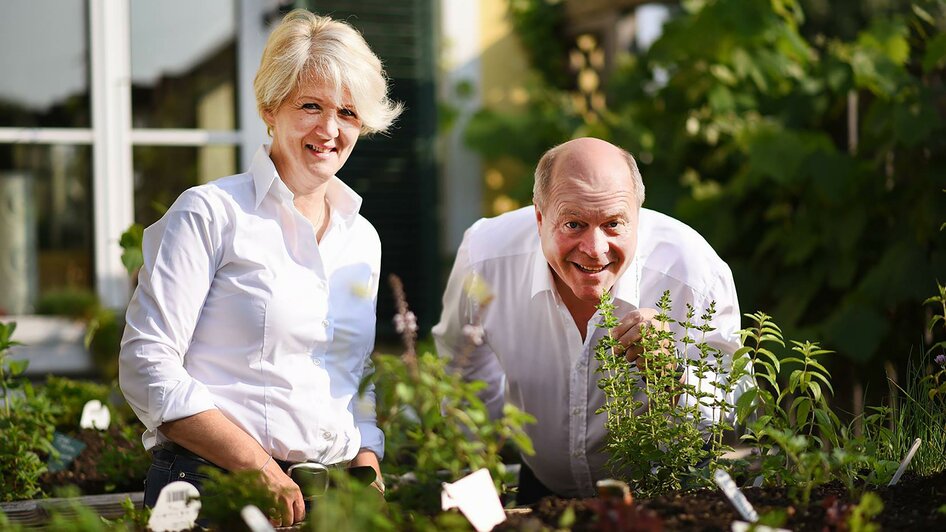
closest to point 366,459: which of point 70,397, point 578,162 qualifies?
point 578,162

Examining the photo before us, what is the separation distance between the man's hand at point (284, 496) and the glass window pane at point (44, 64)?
3082 millimetres

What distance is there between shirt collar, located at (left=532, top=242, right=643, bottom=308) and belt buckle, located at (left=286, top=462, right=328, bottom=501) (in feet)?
2.06

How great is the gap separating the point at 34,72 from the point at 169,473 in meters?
3.07

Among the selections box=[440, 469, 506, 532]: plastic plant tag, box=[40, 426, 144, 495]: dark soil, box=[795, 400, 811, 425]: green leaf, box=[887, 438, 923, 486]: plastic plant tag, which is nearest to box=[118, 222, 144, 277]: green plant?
box=[40, 426, 144, 495]: dark soil

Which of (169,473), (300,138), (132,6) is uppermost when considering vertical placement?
(132,6)

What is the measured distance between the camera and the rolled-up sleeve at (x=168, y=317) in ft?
5.84

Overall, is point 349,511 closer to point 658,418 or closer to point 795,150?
point 658,418

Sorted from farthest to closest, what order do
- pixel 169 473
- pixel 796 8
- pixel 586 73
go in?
pixel 586 73 < pixel 796 8 < pixel 169 473

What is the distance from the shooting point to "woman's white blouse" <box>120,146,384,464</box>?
1.81 m

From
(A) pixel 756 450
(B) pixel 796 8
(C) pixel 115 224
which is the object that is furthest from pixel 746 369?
(C) pixel 115 224

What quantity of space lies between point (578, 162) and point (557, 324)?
0.39 metres

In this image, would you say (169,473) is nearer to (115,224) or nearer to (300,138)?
(300,138)

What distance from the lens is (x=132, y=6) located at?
446 cm

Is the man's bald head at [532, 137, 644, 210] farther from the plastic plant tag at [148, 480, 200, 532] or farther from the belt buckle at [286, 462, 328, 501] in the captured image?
the plastic plant tag at [148, 480, 200, 532]
